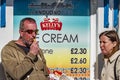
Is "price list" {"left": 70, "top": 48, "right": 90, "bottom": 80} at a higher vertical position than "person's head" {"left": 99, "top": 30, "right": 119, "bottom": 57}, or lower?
lower

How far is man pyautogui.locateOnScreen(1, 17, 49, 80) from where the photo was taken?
472 cm

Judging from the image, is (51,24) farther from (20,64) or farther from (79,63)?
(20,64)

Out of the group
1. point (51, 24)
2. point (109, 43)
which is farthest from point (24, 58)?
point (51, 24)

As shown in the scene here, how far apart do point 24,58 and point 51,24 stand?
1453 mm

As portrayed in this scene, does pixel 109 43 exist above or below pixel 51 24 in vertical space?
below

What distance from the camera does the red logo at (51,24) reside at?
614 centimetres

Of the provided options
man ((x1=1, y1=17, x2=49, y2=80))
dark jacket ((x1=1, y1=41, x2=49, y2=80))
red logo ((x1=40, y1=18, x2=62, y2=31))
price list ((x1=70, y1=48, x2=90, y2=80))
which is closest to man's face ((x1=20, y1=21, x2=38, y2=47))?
man ((x1=1, y1=17, x2=49, y2=80))

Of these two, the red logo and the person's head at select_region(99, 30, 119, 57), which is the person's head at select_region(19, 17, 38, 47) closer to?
the person's head at select_region(99, 30, 119, 57)

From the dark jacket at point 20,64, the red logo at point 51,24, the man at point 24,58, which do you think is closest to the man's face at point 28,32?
the man at point 24,58

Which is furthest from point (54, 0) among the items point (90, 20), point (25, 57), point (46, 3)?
point (25, 57)

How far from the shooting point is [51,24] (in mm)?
6156

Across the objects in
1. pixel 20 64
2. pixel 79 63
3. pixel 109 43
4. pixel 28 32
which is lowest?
pixel 79 63

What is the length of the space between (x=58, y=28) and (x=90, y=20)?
48cm

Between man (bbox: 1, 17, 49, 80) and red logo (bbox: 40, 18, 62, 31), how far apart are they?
1077 mm
